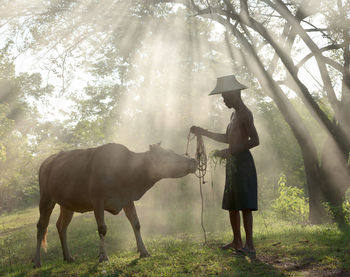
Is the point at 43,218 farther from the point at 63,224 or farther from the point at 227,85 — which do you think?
the point at 227,85

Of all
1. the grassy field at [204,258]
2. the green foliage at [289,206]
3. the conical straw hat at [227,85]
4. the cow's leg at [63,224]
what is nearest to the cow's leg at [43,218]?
the cow's leg at [63,224]

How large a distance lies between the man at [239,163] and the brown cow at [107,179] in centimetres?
70

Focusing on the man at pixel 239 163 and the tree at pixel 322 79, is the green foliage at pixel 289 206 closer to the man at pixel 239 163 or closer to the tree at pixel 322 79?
the tree at pixel 322 79

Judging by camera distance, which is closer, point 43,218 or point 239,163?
point 239,163

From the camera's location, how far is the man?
5.79m

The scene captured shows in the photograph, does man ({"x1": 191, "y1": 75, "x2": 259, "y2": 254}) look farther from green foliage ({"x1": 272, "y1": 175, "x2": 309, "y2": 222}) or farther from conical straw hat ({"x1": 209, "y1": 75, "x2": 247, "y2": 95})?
green foliage ({"x1": 272, "y1": 175, "x2": 309, "y2": 222})

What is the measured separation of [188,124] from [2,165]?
405 inches

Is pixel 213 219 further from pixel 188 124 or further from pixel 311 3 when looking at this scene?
pixel 311 3

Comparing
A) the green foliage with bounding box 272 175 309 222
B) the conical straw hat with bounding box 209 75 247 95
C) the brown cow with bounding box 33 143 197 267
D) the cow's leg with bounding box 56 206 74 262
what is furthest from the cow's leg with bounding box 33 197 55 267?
the green foliage with bounding box 272 175 309 222

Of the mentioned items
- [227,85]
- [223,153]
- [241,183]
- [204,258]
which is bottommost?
[204,258]

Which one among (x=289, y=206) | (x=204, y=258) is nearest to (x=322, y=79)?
(x=289, y=206)

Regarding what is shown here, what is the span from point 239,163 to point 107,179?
2379 millimetres

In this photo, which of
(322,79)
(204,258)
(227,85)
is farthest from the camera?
(322,79)

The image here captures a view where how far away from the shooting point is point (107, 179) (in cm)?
670
